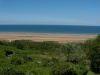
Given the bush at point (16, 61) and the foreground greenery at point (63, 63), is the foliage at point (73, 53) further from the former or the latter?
the bush at point (16, 61)

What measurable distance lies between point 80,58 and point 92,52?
5.34 metres

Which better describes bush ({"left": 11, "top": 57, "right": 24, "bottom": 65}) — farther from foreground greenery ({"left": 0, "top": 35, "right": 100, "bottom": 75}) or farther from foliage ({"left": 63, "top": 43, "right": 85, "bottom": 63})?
foliage ({"left": 63, "top": 43, "right": 85, "bottom": 63})

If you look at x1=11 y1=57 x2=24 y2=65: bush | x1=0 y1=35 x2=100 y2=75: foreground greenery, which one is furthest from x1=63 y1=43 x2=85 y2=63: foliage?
→ x1=11 y1=57 x2=24 y2=65: bush

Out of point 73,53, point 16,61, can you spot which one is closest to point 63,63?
point 16,61

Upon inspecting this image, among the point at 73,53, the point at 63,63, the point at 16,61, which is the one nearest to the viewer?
the point at 63,63

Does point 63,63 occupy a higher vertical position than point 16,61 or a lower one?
higher

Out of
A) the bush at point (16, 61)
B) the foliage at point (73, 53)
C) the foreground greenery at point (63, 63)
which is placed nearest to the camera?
the foreground greenery at point (63, 63)

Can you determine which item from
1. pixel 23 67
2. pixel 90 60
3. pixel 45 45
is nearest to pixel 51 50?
pixel 45 45

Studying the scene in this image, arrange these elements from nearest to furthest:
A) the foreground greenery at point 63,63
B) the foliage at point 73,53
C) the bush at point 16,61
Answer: the foreground greenery at point 63,63 → the bush at point 16,61 → the foliage at point 73,53

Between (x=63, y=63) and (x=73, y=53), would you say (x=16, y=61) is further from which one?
(x=63, y=63)

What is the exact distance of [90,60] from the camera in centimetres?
5138

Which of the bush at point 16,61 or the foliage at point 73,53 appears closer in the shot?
the bush at point 16,61

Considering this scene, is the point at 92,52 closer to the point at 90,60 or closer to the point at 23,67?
the point at 90,60

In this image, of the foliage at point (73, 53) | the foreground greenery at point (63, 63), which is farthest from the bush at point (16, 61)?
the foliage at point (73, 53)
